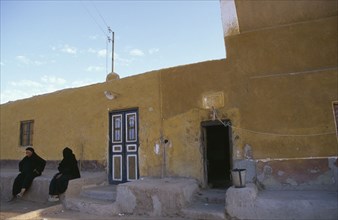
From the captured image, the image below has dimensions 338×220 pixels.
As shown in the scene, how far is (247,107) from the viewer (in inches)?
256

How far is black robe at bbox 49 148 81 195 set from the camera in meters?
7.48

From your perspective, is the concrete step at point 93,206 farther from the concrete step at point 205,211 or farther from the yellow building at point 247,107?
the concrete step at point 205,211

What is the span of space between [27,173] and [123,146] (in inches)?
114

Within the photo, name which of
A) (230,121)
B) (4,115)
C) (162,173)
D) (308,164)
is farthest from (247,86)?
(4,115)

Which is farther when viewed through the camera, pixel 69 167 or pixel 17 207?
pixel 69 167

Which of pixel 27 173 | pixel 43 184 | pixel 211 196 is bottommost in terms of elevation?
pixel 211 196

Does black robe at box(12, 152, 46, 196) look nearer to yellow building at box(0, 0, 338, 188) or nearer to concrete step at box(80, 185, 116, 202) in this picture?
yellow building at box(0, 0, 338, 188)

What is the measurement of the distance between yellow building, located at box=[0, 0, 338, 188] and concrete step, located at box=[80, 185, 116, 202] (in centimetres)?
77

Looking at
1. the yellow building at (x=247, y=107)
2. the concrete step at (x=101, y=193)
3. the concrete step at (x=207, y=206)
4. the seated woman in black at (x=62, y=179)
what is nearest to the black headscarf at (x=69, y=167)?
the seated woman in black at (x=62, y=179)

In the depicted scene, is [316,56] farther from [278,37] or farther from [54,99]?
[54,99]

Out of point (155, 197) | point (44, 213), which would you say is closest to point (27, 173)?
point (44, 213)

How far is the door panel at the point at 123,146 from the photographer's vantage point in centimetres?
823

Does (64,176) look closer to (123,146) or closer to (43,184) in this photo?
(43,184)

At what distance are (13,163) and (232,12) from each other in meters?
9.69
